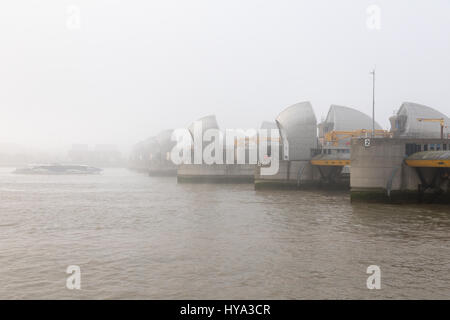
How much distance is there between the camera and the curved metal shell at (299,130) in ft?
187

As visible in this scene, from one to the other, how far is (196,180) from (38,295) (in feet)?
209

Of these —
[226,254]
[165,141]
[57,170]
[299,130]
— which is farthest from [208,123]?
[57,170]

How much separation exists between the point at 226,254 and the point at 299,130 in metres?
43.2

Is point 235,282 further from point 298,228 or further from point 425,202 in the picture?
point 425,202

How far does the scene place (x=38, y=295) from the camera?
38.7 feet

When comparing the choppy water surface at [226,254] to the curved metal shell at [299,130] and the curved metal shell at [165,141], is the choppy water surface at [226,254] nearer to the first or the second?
the curved metal shell at [299,130]

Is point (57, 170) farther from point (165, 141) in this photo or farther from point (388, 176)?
point (388, 176)

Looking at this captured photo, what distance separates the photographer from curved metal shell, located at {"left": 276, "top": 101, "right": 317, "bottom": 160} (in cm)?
5694

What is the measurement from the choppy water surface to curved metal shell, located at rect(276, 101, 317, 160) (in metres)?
27.1

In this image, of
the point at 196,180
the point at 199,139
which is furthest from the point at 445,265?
the point at 199,139

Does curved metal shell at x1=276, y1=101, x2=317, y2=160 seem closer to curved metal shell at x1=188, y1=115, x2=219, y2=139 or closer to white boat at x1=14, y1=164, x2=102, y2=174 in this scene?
curved metal shell at x1=188, y1=115, x2=219, y2=139

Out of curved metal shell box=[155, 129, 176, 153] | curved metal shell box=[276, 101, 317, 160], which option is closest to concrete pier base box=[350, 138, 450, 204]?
curved metal shell box=[276, 101, 317, 160]

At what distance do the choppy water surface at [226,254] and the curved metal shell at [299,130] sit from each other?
27060 mm

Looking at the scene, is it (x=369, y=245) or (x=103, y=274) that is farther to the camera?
(x=369, y=245)
